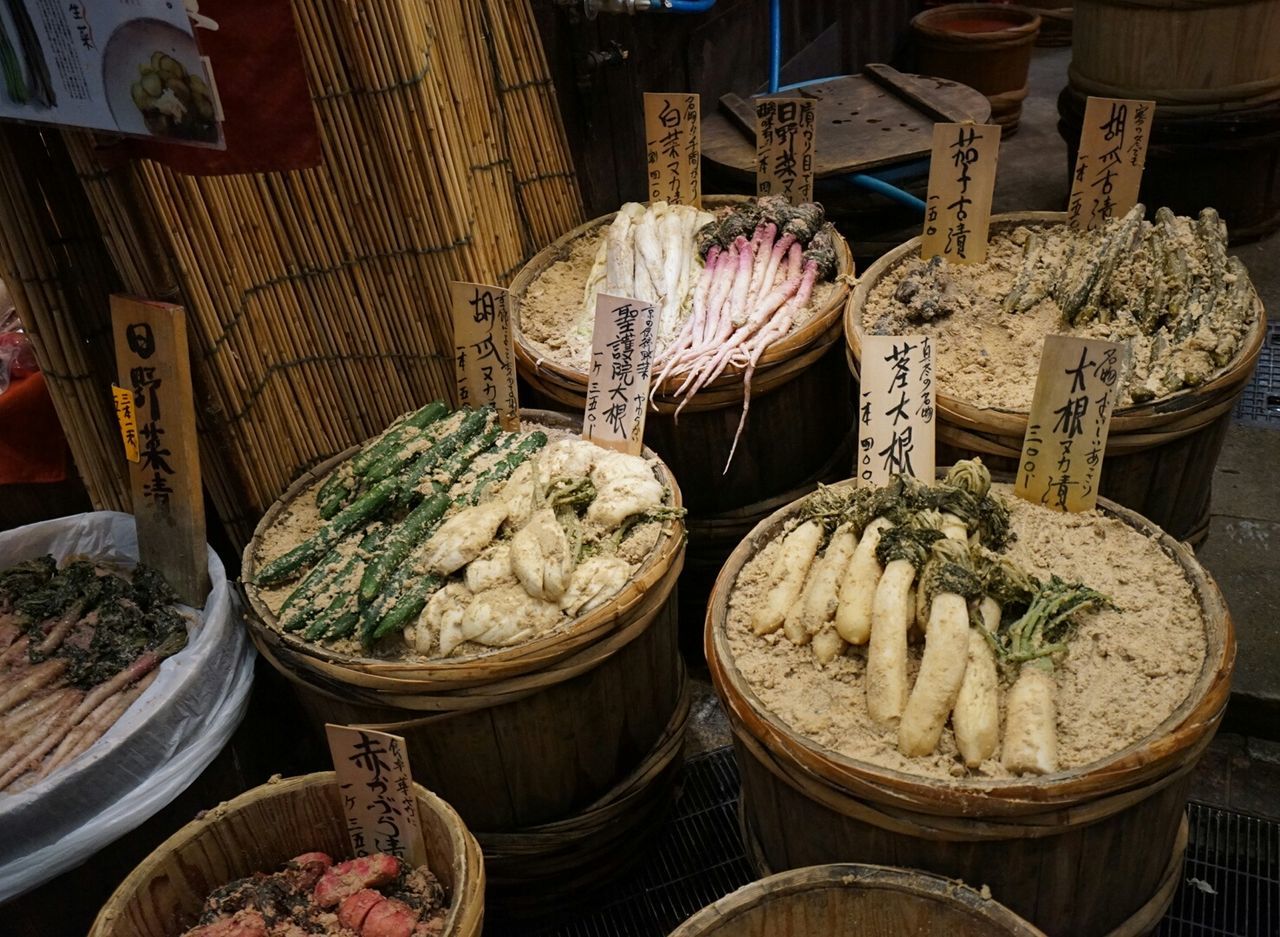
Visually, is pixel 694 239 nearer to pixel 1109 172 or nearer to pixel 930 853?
pixel 1109 172

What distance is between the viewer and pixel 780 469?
12.1 feet

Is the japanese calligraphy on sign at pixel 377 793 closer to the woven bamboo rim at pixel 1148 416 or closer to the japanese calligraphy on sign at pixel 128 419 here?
the japanese calligraphy on sign at pixel 128 419

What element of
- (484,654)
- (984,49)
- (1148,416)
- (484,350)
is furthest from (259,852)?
(984,49)

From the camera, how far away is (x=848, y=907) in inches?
86.6

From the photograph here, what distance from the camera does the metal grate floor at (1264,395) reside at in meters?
4.58

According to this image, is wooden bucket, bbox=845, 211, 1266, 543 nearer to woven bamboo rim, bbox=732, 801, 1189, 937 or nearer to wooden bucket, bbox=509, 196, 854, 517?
wooden bucket, bbox=509, 196, 854, 517

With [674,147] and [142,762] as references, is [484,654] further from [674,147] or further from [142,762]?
[674,147]

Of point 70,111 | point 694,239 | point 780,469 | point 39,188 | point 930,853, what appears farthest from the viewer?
point 694,239

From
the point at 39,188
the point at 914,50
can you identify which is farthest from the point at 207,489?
the point at 914,50

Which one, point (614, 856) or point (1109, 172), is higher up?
point (1109, 172)

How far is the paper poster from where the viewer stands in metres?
2.33

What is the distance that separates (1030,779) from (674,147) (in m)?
3.01

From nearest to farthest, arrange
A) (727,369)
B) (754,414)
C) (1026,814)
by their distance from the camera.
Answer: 1. (1026,814)
2. (727,369)
3. (754,414)

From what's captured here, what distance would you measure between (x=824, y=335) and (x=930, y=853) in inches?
74.5
